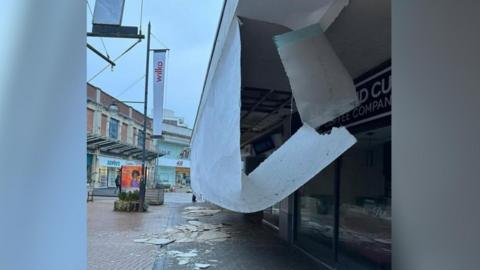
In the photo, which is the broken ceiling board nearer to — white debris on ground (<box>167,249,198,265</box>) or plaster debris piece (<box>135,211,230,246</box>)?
white debris on ground (<box>167,249,198,265</box>)

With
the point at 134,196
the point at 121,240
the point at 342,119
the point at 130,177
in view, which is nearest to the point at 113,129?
the point at 130,177

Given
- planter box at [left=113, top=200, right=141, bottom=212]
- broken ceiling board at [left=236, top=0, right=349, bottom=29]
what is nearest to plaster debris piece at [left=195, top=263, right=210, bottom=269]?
broken ceiling board at [left=236, top=0, right=349, bottom=29]

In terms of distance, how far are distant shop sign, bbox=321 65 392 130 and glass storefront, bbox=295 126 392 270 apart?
26 centimetres

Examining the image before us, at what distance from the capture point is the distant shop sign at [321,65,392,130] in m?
5.43

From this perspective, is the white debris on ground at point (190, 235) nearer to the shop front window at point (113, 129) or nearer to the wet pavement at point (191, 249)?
the wet pavement at point (191, 249)

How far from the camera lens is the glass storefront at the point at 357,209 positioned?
638 centimetres

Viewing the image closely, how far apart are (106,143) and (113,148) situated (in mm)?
5211

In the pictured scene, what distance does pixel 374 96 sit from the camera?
592cm

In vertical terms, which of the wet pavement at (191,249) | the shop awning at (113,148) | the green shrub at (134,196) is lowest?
the wet pavement at (191,249)

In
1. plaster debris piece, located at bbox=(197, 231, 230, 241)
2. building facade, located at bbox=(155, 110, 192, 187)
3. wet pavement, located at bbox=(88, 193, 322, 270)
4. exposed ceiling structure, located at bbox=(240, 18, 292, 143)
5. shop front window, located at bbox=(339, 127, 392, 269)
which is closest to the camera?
exposed ceiling structure, located at bbox=(240, 18, 292, 143)

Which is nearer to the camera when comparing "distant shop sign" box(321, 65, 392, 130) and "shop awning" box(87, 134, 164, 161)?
"distant shop sign" box(321, 65, 392, 130)

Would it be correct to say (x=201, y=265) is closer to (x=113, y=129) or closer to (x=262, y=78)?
(x=262, y=78)

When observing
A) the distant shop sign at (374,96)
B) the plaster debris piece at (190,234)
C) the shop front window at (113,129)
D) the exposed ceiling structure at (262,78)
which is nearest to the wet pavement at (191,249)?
the plaster debris piece at (190,234)

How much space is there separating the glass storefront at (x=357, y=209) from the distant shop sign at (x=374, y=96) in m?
0.26
